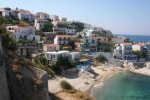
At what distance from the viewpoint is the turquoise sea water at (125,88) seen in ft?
132

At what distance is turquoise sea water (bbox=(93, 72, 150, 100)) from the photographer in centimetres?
4028

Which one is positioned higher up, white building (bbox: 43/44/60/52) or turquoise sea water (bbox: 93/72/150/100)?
white building (bbox: 43/44/60/52)

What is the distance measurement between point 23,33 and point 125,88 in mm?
26823

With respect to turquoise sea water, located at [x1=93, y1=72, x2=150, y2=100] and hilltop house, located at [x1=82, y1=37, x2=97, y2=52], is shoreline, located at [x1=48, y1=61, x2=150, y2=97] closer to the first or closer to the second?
turquoise sea water, located at [x1=93, y1=72, x2=150, y2=100]

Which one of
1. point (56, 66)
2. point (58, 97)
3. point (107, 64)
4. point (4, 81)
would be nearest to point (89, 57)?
point (107, 64)

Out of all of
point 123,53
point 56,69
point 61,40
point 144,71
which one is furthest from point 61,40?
point 56,69

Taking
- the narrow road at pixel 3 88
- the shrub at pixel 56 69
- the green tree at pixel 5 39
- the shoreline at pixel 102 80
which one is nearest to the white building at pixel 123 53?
the shoreline at pixel 102 80

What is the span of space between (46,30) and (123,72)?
27115 mm

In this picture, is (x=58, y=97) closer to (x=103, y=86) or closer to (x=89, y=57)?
(x=103, y=86)

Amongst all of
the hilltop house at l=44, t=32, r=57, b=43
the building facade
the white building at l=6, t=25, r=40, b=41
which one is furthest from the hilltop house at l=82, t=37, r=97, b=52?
the white building at l=6, t=25, r=40, b=41

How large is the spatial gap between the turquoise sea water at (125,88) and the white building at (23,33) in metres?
20.2

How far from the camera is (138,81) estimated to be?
5444 centimetres

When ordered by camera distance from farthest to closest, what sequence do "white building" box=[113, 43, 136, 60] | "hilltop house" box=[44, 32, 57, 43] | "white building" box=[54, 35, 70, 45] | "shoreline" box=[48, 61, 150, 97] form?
"white building" box=[113, 43, 136, 60], "hilltop house" box=[44, 32, 57, 43], "white building" box=[54, 35, 70, 45], "shoreline" box=[48, 61, 150, 97]

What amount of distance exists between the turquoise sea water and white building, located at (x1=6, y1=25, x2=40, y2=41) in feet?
66.4
